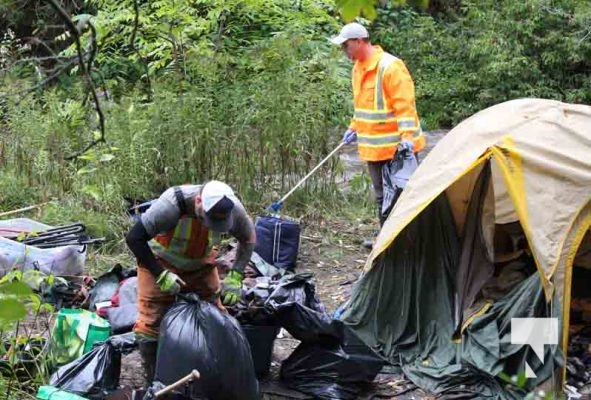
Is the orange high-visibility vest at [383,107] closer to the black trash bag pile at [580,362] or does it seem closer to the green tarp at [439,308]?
the green tarp at [439,308]

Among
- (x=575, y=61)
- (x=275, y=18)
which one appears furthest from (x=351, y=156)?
(x=575, y=61)

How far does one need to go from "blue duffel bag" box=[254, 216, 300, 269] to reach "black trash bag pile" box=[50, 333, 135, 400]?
2.27 m

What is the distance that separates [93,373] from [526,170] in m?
2.54

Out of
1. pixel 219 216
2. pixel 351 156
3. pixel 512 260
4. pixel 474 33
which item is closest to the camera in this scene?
pixel 219 216

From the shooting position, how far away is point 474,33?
14.0 m

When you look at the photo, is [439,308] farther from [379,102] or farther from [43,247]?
[43,247]

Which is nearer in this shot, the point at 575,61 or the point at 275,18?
the point at 275,18

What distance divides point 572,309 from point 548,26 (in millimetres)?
8205

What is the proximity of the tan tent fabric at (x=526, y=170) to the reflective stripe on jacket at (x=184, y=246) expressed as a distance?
1.26m

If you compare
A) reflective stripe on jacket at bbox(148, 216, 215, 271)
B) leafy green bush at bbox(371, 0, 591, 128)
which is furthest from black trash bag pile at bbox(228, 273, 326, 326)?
leafy green bush at bbox(371, 0, 591, 128)

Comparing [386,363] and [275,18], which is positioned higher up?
[275,18]

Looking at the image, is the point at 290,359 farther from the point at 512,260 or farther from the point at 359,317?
the point at 512,260

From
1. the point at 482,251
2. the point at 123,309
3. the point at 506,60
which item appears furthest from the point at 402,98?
the point at 506,60

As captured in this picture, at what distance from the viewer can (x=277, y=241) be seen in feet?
21.9
